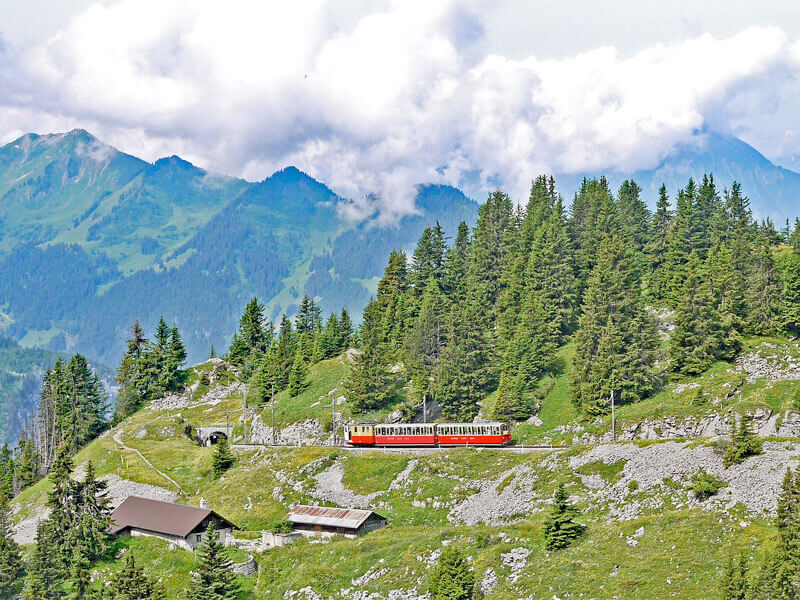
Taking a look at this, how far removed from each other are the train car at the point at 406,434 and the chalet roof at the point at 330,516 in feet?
55.6

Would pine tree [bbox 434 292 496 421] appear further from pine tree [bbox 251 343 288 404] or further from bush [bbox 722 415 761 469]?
bush [bbox 722 415 761 469]

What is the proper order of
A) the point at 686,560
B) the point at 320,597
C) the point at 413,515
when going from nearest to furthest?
1. the point at 686,560
2. the point at 320,597
3. the point at 413,515

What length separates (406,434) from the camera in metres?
88.6

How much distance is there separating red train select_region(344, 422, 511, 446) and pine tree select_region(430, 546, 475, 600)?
33288 millimetres

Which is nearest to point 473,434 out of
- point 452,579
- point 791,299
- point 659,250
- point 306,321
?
point 452,579

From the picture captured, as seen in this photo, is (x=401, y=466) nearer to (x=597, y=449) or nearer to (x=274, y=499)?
(x=274, y=499)

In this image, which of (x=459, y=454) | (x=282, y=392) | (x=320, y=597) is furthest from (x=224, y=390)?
(x=320, y=597)

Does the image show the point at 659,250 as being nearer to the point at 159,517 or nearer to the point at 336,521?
the point at 336,521

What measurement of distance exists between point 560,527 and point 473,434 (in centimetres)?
3191

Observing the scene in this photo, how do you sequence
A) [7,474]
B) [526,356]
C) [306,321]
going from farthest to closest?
[306,321]
[7,474]
[526,356]

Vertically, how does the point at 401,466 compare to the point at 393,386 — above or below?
below

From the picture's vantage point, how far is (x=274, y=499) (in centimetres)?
7956

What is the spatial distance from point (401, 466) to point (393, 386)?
31.0 metres

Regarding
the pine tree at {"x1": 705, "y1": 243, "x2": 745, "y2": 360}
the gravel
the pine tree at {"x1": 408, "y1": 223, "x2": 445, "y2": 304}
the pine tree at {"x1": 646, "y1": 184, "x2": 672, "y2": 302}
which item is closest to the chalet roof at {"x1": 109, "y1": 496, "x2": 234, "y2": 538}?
the gravel
